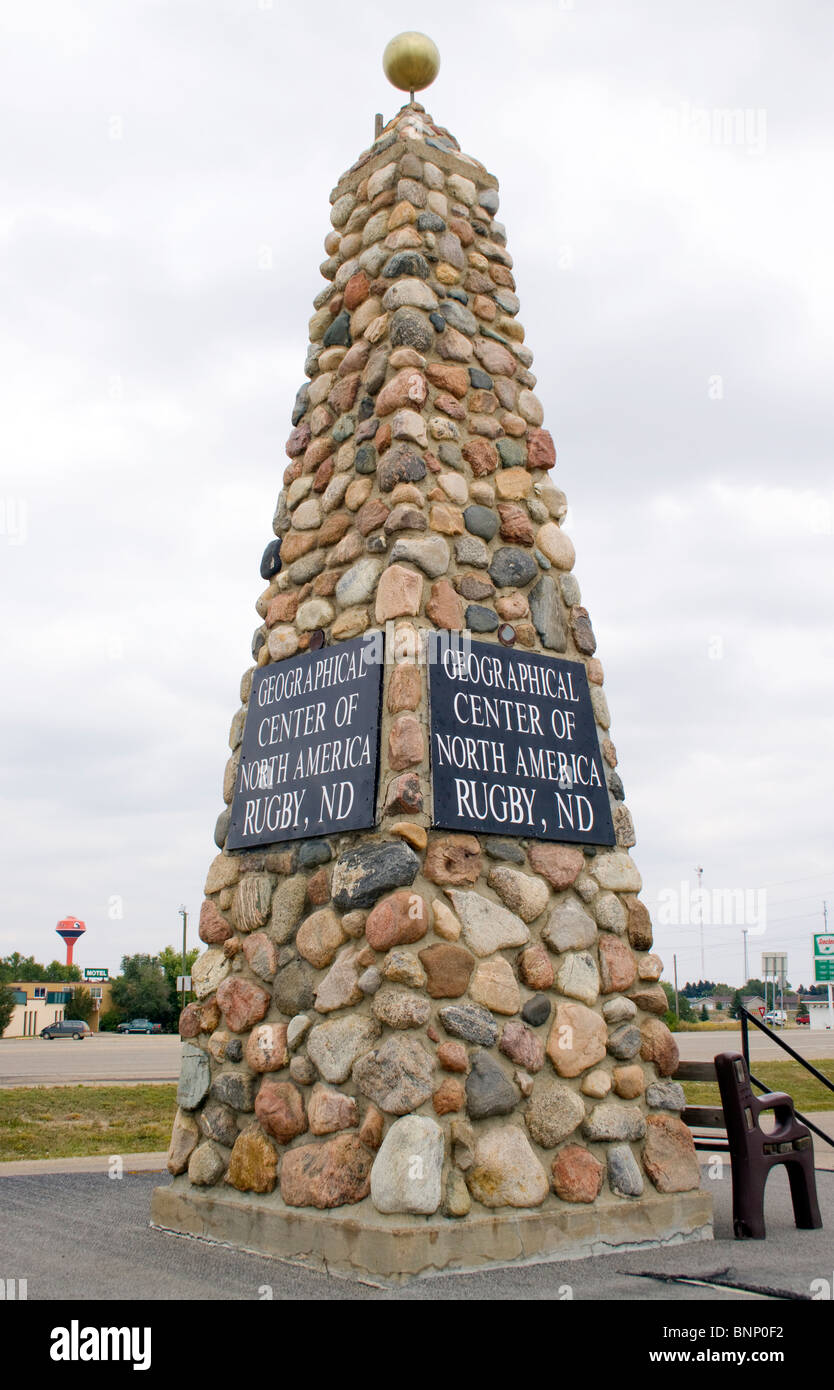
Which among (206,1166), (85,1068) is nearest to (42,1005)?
(85,1068)

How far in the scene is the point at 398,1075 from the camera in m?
4.02

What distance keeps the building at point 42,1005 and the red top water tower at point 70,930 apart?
291 cm

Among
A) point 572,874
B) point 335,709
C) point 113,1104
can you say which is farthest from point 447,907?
point 113,1104

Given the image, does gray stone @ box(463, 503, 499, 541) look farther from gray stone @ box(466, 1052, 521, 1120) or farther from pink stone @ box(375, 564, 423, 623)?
gray stone @ box(466, 1052, 521, 1120)

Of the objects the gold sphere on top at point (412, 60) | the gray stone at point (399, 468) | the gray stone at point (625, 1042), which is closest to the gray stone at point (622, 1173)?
the gray stone at point (625, 1042)

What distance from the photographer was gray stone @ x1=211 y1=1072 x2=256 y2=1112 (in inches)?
187

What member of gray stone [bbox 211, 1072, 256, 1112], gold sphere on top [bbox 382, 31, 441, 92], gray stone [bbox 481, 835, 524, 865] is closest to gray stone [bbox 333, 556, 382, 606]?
gray stone [bbox 481, 835, 524, 865]

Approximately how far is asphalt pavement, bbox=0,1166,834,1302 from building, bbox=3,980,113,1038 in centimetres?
5081

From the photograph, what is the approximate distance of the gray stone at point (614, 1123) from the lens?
14.9ft

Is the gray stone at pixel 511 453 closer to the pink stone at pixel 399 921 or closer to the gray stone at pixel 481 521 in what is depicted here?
the gray stone at pixel 481 521

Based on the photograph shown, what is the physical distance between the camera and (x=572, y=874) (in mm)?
4844

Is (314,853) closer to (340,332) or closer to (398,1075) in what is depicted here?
(398,1075)

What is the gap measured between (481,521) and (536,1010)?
7.04 ft

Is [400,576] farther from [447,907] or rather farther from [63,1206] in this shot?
[63,1206]
